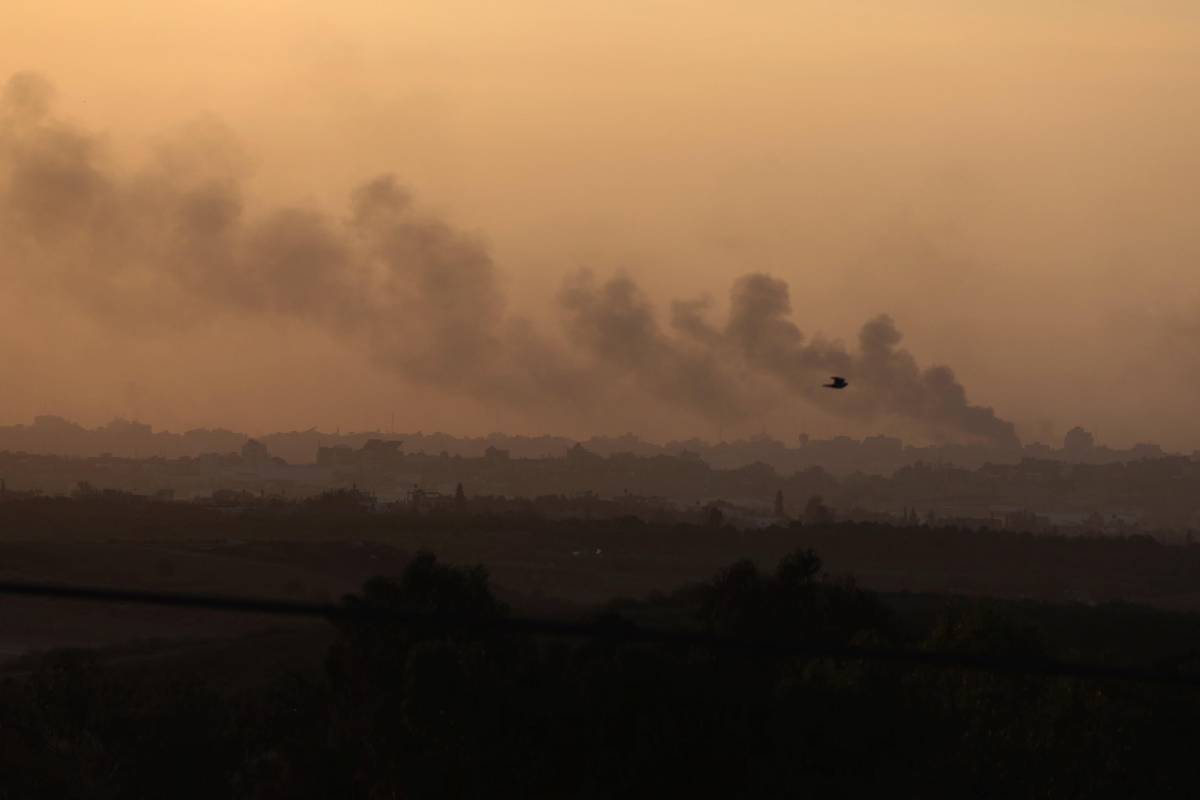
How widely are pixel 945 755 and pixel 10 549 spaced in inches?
3746

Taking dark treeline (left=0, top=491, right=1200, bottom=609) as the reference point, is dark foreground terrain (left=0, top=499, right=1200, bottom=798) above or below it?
below

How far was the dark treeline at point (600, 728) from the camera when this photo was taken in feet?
85.5

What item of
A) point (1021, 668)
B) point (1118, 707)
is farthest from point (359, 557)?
point (1021, 668)

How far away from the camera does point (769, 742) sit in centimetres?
2625

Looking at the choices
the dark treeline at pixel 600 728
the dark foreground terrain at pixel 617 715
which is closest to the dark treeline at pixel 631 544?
the dark foreground terrain at pixel 617 715

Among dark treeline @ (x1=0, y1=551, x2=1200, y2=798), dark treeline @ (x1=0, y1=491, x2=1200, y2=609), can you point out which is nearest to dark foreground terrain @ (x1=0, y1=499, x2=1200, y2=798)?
dark treeline @ (x1=0, y1=551, x2=1200, y2=798)

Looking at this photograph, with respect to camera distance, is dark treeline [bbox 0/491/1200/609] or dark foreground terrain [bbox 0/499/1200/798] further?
dark treeline [bbox 0/491/1200/609]

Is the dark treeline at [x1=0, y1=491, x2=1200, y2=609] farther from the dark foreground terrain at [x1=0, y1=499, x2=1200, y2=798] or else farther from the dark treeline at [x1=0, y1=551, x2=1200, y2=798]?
the dark treeline at [x1=0, y1=551, x2=1200, y2=798]

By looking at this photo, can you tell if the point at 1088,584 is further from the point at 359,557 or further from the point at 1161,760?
the point at 1161,760

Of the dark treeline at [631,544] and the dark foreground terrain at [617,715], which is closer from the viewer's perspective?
the dark foreground terrain at [617,715]

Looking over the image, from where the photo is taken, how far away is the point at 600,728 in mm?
26422

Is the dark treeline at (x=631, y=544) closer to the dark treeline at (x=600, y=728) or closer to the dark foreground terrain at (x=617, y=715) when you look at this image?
the dark foreground terrain at (x=617, y=715)

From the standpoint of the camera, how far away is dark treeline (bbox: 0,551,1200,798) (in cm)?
2606

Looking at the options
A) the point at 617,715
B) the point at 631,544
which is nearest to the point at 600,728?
the point at 617,715
